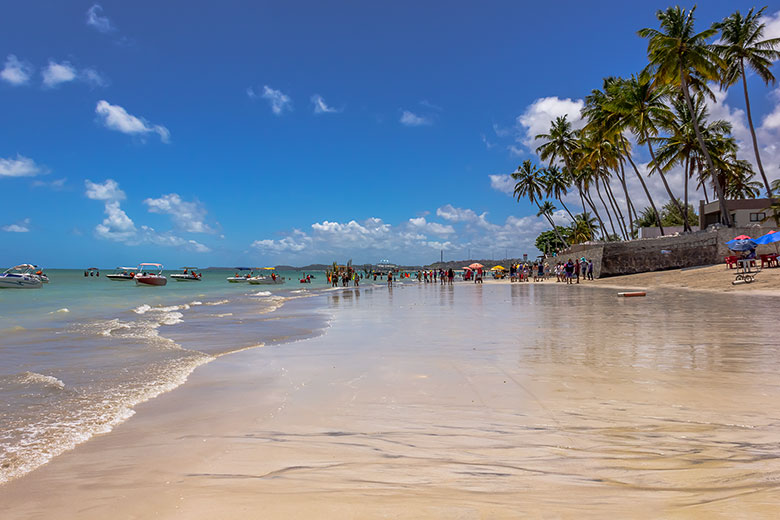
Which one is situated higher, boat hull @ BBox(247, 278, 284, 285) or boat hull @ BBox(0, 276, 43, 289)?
boat hull @ BBox(0, 276, 43, 289)

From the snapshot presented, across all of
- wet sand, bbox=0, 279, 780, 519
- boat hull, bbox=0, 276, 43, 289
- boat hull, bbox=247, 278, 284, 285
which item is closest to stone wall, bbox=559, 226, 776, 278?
wet sand, bbox=0, 279, 780, 519

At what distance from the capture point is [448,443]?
349 cm

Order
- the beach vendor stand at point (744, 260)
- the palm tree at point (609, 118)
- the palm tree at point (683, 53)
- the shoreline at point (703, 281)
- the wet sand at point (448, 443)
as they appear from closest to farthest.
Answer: the wet sand at point (448, 443) < the shoreline at point (703, 281) < the beach vendor stand at point (744, 260) < the palm tree at point (683, 53) < the palm tree at point (609, 118)

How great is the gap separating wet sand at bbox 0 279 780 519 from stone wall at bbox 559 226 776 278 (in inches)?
1113

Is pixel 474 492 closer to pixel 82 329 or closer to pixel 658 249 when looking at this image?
pixel 82 329

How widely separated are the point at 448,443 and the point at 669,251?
3413cm

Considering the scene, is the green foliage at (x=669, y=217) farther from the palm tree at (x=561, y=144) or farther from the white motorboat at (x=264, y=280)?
the white motorboat at (x=264, y=280)

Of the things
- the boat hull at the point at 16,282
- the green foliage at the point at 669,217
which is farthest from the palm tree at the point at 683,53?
the boat hull at the point at 16,282

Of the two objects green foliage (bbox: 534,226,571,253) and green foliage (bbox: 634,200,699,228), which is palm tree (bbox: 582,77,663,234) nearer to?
green foliage (bbox: 634,200,699,228)

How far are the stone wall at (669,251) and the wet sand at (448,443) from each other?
2828 cm

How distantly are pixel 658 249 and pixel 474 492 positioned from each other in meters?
34.8

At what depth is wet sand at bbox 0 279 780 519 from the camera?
8.41 feet

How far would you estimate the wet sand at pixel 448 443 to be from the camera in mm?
2562

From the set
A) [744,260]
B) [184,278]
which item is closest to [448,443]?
[744,260]
